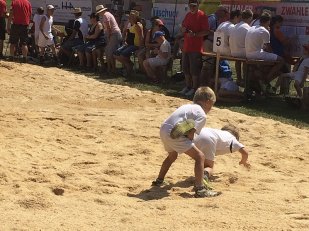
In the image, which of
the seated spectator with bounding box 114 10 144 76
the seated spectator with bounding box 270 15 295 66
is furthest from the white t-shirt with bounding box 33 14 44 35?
the seated spectator with bounding box 270 15 295 66

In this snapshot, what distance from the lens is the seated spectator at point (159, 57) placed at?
1633 cm

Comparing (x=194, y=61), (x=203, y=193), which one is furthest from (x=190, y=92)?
(x=203, y=193)

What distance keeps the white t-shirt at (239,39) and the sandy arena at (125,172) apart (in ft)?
5.58

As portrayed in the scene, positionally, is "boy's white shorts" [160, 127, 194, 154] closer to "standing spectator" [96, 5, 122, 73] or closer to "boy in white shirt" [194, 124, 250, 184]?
"boy in white shirt" [194, 124, 250, 184]

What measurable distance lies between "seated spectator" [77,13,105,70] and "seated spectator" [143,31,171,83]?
8.26 feet

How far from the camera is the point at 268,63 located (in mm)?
13875

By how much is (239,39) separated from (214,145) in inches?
264

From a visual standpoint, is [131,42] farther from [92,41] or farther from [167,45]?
[167,45]

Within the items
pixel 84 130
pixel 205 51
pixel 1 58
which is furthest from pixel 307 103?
pixel 1 58

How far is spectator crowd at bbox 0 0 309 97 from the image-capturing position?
555 inches

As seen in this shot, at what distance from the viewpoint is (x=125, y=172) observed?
8.30m

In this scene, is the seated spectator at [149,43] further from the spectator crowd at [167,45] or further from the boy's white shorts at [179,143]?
the boy's white shorts at [179,143]

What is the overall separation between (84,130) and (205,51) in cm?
602

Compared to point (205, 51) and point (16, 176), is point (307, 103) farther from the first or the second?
point (16, 176)
